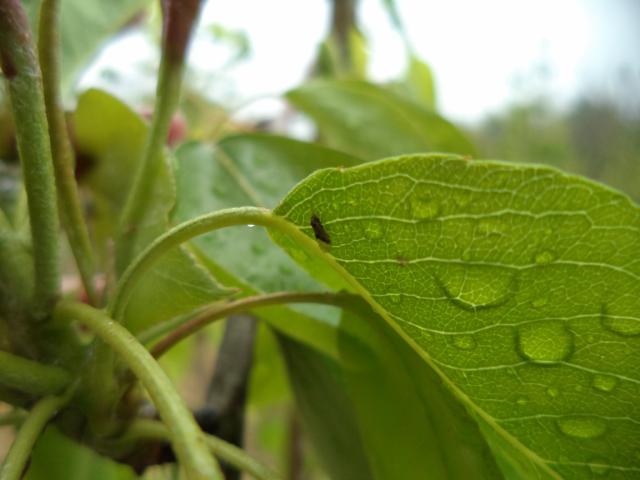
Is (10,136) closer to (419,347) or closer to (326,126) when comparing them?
(326,126)

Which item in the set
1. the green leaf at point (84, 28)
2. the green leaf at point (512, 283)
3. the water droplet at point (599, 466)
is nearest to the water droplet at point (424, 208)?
the green leaf at point (512, 283)

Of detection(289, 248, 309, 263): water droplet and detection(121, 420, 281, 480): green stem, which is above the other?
detection(289, 248, 309, 263): water droplet

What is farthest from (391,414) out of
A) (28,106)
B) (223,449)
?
(28,106)

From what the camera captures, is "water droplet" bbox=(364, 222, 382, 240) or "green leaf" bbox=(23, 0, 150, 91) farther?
"green leaf" bbox=(23, 0, 150, 91)

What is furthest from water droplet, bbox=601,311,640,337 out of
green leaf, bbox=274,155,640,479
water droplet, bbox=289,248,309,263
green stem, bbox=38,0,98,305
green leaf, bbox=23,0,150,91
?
green leaf, bbox=23,0,150,91

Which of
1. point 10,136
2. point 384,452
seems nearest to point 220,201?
point 384,452

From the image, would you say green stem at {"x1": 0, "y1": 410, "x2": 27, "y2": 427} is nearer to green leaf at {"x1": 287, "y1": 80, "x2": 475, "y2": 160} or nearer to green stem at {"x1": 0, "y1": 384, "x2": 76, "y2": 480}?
green stem at {"x1": 0, "y1": 384, "x2": 76, "y2": 480}
